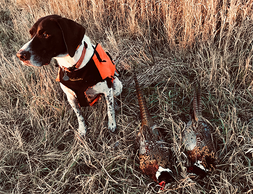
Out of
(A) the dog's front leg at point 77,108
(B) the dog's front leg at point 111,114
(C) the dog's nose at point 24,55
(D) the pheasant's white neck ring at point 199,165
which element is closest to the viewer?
(C) the dog's nose at point 24,55

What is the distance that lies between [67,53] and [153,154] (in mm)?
1165

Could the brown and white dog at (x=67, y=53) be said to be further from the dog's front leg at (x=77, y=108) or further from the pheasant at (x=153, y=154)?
the pheasant at (x=153, y=154)

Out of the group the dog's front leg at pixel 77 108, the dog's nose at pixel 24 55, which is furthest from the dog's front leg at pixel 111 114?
the dog's nose at pixel 24 55

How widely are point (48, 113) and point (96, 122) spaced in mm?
659

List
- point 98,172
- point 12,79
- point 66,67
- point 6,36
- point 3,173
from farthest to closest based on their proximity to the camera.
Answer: point 6,36 → point 12,79 → point 3,173 → point 98,172 → point 66,67

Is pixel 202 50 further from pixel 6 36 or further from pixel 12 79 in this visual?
pixel 6 36

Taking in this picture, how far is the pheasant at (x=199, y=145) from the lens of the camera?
170cm

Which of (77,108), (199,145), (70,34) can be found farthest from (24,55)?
(199,145)

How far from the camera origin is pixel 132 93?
2648mm

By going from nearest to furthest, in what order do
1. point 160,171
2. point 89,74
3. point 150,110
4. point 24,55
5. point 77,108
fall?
point 24,55
point 160,171
point 89,74
point 77,108
point 150,110

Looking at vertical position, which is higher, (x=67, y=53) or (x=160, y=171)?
(x=67, y=53)

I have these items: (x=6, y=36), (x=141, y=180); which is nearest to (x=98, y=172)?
(x=141, y=180)

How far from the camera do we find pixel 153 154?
174cm

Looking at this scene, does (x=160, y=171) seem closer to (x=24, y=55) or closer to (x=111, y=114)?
(x=111, y=114)
